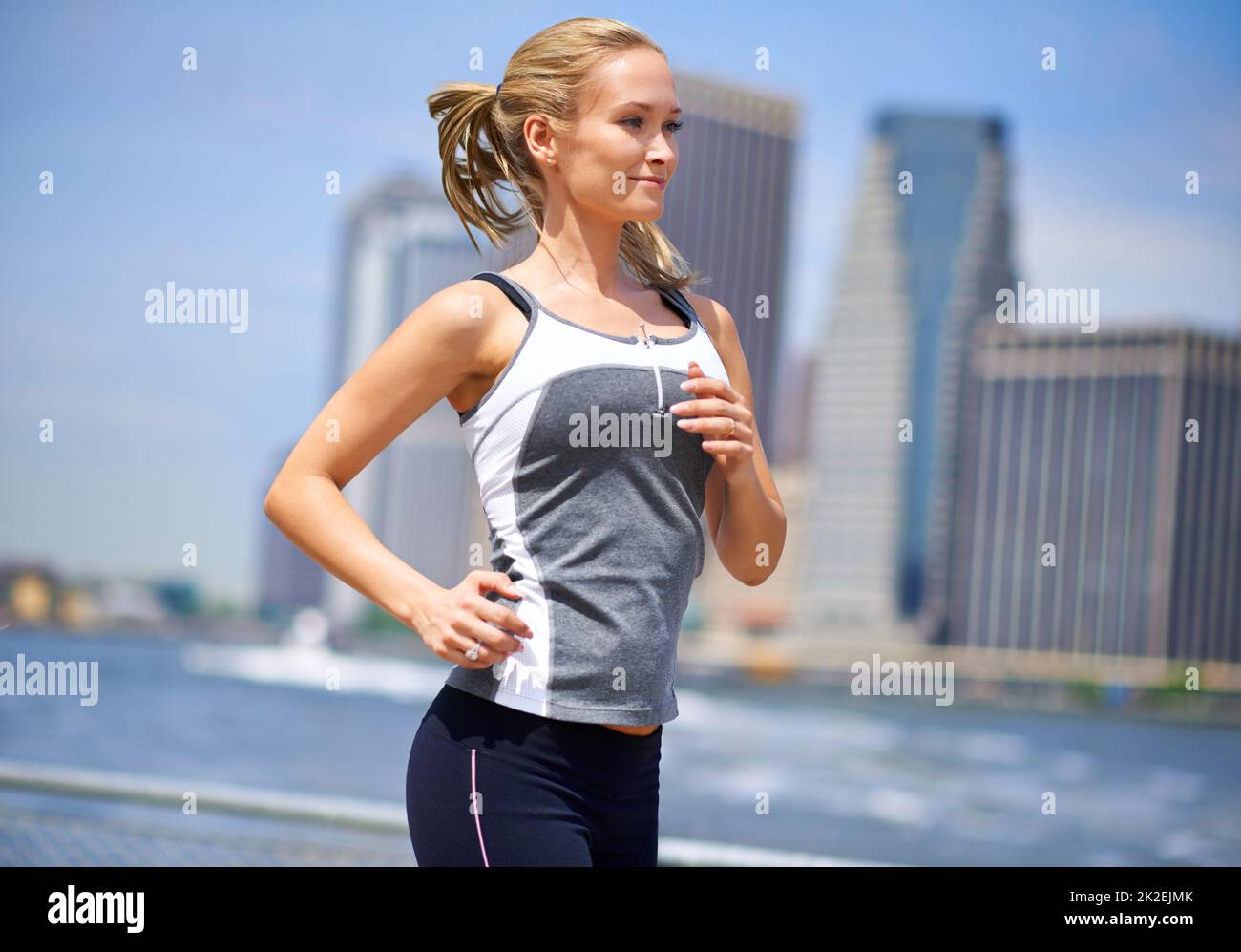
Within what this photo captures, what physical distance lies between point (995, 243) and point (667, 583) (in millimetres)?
154328

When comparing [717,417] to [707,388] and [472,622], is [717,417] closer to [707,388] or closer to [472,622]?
[707,388]

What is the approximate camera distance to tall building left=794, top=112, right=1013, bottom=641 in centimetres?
12756

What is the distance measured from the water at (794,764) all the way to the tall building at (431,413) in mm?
50716

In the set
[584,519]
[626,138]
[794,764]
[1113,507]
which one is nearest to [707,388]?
[584,519]

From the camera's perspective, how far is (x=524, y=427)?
5.89 ft

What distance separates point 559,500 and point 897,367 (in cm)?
14563

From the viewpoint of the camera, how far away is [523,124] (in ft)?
6.56

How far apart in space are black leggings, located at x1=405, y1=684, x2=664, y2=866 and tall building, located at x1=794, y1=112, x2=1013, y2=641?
12152cm

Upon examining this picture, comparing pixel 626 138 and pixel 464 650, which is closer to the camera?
pixel 464 650

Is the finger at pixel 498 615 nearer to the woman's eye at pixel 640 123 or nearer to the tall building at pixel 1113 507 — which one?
the woman's eye at pixel 640 123

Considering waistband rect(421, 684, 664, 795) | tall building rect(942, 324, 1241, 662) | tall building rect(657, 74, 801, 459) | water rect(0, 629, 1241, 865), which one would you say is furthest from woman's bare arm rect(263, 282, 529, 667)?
tall building rect(657, 74, 801, 459)

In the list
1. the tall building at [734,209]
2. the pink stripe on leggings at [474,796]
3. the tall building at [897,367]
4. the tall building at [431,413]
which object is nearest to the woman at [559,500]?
the pink stripe on leggings at [474,796]
